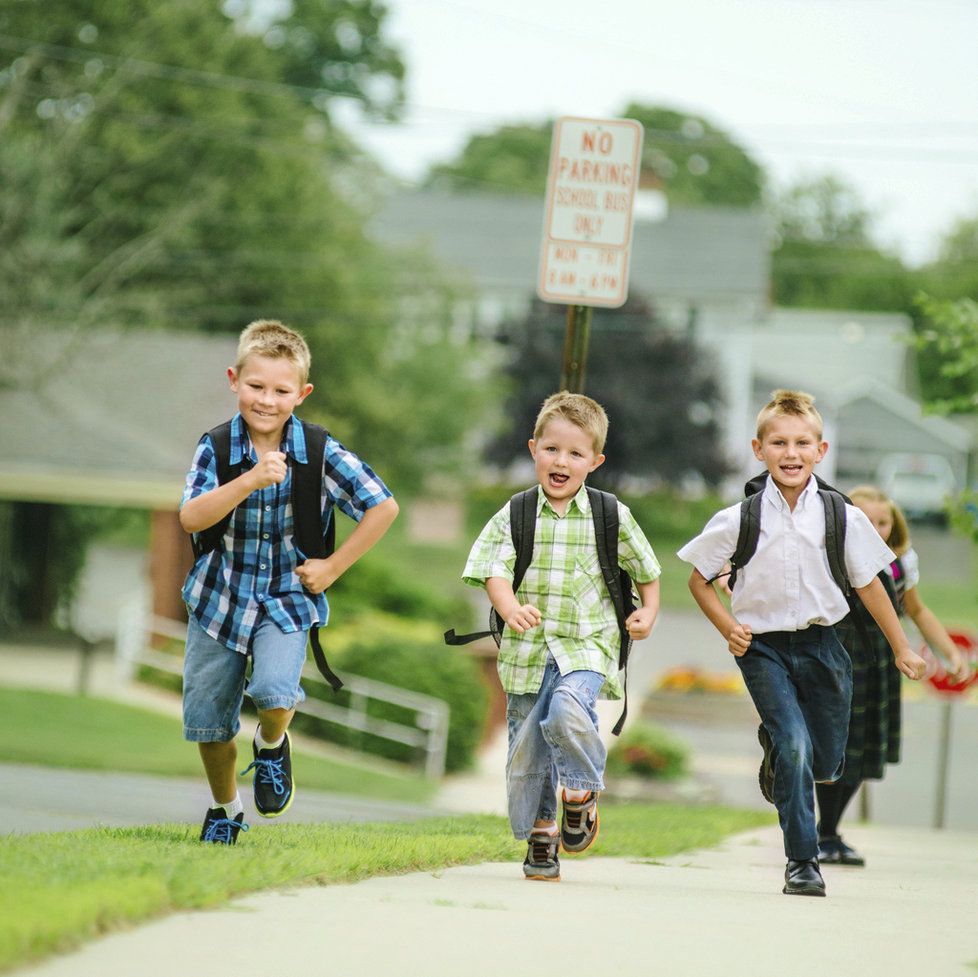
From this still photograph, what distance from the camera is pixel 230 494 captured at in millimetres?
5633

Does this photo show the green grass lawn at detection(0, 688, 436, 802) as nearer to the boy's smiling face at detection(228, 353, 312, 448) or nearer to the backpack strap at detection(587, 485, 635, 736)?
the boy's smiling face at detection(228, 353, 312, 448)

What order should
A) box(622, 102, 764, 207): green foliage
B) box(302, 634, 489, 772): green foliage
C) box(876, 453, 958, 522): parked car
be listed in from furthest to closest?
box(622, 102, 764, 207): green foliage → box(876, 453, 958, 522): parked car → box(302, 634, 489, 772): green foliage

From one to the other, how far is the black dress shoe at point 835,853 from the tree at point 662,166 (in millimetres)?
63685

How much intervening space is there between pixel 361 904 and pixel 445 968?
818 mm

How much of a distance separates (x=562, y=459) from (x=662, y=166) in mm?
→ 71236

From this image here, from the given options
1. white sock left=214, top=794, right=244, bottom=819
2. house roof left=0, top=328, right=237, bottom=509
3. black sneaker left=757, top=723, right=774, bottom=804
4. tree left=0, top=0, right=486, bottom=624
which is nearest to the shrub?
house roof left=0, top=328, right=237, bottom=509

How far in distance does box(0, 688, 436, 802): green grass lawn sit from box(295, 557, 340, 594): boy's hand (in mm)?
11080

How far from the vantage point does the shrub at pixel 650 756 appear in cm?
2161

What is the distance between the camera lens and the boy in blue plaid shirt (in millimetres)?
5859

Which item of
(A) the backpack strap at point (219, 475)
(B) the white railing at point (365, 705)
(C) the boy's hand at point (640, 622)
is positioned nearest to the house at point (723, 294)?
(B) the white railing at point (365, 705)

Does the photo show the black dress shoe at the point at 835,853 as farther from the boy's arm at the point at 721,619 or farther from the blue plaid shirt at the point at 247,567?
the blue plaid shirt at the point at 247,567

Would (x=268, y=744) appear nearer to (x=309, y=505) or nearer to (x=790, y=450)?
(x=309, y=505)

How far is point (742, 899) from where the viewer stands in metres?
5.58

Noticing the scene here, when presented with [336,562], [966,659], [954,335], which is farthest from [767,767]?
[954,335]
